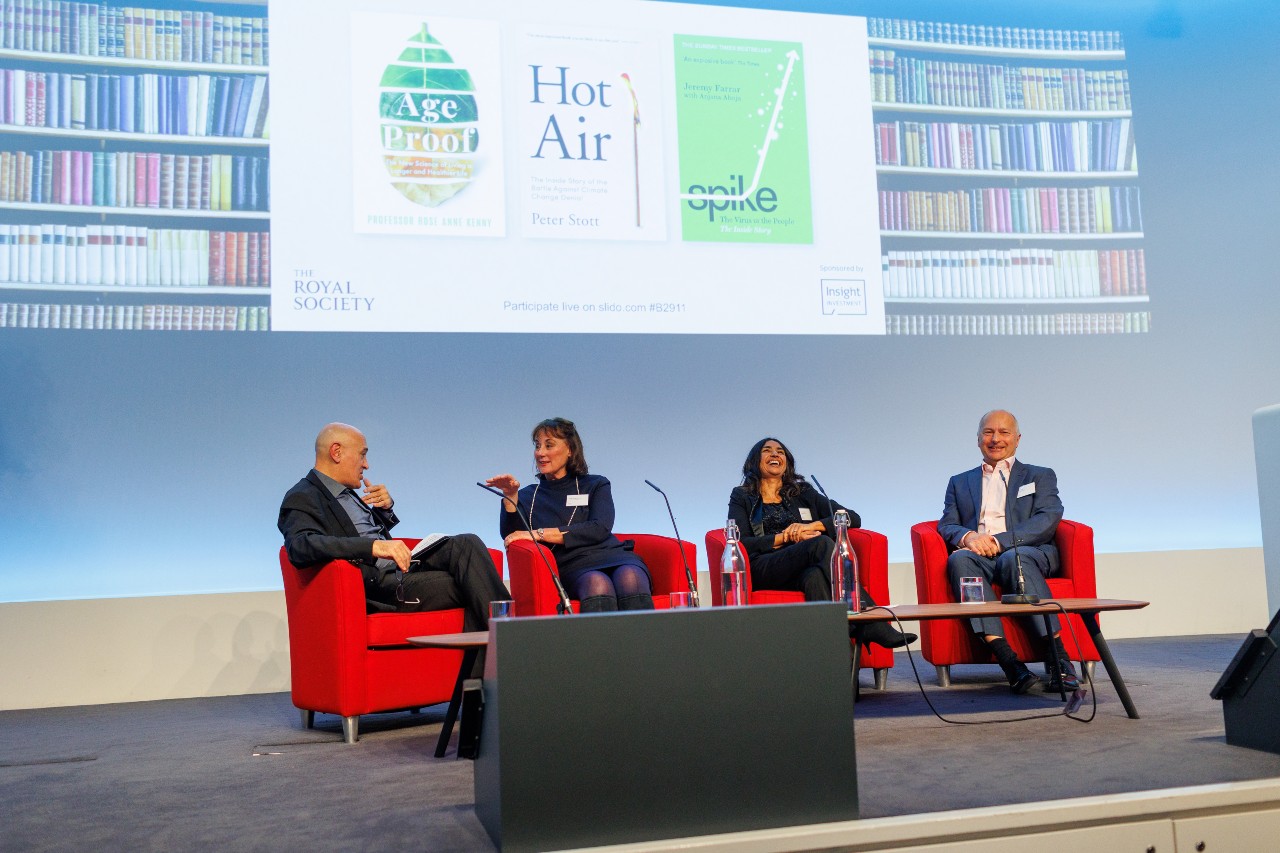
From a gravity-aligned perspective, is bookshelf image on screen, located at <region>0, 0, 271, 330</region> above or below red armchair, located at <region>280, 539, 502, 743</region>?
above

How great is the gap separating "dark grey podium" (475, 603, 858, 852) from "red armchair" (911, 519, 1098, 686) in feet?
6.50

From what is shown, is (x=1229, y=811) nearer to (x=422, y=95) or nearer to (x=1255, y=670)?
(x=1255, y=670)

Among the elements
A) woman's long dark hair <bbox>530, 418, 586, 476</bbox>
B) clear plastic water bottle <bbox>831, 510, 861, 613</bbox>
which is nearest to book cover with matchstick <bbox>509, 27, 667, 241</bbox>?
woman's long dark hair <bbox>530, 418, 586, 476</bbox>

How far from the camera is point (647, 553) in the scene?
4141mm

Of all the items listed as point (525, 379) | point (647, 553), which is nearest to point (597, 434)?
point (525, 379)

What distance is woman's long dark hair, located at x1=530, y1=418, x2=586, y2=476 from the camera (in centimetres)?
410

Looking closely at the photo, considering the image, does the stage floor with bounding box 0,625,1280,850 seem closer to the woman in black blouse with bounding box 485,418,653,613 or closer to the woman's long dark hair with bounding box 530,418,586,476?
the woman in black blouse with bounding box 485,418,653,613

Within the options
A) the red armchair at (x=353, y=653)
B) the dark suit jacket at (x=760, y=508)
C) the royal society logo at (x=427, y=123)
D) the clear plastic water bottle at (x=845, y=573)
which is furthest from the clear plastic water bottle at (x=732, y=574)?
the royal society logo at (x=427, y=123)

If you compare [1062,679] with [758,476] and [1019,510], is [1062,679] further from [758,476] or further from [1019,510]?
[758,476]

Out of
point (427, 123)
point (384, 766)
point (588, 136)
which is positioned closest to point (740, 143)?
point (588, 136)

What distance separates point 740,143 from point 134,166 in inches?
95.8

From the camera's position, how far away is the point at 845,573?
3168 millimetres

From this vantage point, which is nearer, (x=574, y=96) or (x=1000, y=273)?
(x=574, y=96)

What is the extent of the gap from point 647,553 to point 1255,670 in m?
2.13
